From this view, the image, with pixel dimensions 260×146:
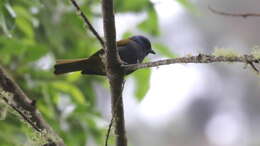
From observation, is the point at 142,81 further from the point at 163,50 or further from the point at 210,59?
the point at 210,59

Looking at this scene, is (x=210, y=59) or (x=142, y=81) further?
(x=142, y=81)

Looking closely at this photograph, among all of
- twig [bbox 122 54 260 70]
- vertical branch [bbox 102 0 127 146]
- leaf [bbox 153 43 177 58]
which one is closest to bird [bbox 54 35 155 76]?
leaf [bbox 153 43 177 58]

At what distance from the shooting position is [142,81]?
2.56 meters

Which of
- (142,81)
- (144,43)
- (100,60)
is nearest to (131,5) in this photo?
(144,43)

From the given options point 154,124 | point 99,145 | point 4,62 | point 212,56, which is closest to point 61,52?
point 4,62

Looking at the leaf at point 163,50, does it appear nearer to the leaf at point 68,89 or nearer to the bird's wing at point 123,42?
the bird's wing at point 123,42

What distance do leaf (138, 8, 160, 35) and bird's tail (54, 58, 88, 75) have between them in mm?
394

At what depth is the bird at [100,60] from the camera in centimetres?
235

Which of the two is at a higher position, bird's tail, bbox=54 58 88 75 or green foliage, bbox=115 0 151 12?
green foliage, bbox=115 0 151 12

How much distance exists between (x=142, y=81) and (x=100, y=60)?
0.34 m

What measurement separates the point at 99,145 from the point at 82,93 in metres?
0.35

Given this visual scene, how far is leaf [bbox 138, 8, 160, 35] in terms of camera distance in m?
2.68

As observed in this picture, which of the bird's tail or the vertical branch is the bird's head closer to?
the bird's tail

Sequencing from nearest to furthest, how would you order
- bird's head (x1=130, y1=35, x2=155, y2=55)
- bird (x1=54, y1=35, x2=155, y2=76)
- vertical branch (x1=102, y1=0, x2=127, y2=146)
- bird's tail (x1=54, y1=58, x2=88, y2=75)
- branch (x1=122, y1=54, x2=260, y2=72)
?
branch (x1=122, y1=54, x2=260, y2=72) < vertical branch (x1=102, y1=0, x2=127, y2=146) < bird (x1=54, y1=35, x2=155, y2=76) < bird's tail (x1=54, y1=58, x2=88, y2=75) < bird's head (x1=130, y1=35, x2=155, y2=55)
